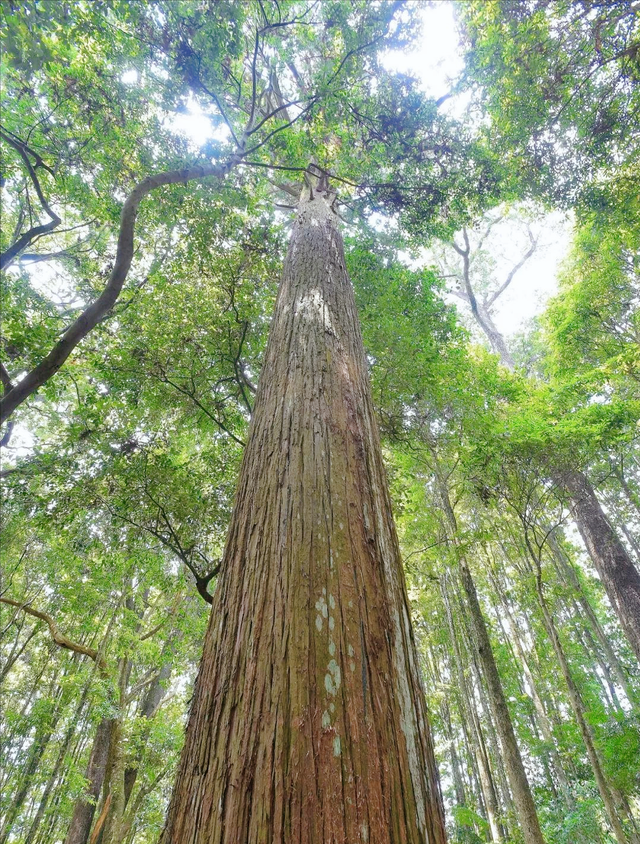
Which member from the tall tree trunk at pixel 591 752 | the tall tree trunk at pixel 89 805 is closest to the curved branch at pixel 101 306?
the tall tree trunk at pixel 591 752

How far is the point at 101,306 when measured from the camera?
343 centimetres

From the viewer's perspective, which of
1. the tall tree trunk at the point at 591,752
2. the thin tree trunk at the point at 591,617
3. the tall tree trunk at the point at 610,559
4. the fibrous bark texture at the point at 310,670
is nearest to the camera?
the fibrous bark texture at the point at 310,670

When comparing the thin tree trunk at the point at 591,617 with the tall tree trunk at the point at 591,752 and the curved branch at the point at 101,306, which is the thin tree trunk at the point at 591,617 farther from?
the curved branch at the point at 101,306

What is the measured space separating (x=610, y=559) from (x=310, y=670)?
811 cm

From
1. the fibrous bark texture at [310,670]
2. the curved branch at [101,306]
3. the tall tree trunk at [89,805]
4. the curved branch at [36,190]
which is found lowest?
the fibrous bark texture at [310,670]

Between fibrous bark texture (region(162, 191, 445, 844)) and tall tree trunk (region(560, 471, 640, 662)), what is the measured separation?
20.6 feet

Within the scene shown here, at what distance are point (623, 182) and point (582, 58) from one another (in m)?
1.89

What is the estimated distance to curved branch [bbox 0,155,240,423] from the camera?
269 cm

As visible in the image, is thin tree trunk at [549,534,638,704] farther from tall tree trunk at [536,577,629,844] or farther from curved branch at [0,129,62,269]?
curved branch at [0,129,62,269]

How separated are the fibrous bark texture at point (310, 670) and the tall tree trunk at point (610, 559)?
20.6 ft

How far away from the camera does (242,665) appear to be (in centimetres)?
100

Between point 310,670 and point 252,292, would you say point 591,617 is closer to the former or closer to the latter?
point 252,292

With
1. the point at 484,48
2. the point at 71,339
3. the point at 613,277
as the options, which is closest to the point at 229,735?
the point at 71,339

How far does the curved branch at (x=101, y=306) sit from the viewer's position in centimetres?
269
